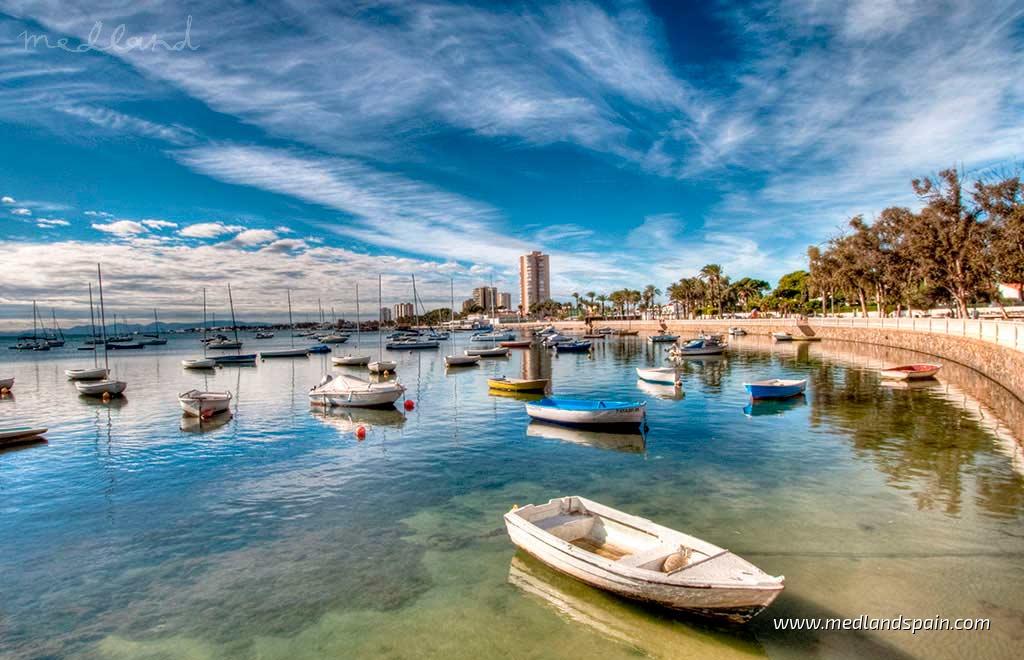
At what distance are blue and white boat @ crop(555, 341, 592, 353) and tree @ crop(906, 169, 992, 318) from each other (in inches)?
1680

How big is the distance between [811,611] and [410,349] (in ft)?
312

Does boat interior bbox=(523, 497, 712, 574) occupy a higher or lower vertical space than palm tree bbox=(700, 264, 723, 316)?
lower

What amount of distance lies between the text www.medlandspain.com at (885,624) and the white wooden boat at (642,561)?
1339mm

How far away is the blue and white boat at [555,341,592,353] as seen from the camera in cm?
8256

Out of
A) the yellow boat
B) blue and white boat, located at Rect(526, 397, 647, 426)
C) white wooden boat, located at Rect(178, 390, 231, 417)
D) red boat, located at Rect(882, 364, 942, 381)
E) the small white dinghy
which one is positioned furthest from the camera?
the small white dinghy

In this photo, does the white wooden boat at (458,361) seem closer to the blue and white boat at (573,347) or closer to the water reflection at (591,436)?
the blue and white boat at (573,347)

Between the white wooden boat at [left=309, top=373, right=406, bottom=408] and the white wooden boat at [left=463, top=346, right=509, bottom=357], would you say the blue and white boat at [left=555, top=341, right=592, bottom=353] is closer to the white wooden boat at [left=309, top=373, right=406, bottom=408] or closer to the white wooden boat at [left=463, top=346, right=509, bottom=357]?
the white wooden boat at [left=463, top=346, right=509, bottom=357]

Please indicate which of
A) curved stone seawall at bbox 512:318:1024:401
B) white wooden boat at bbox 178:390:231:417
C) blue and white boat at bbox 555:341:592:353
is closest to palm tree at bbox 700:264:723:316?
curved stone seawall at bbox 512:318:1024:401

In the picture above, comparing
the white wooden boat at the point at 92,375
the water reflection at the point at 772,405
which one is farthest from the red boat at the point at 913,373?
the white wooden boat at the point at 92,375

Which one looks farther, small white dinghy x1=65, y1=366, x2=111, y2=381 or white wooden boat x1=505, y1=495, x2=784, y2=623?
small white dinghy x1=65, y1=366, x2=111, y2=381

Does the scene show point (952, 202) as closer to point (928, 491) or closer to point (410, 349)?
point (928, 491)

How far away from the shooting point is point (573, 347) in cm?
8325

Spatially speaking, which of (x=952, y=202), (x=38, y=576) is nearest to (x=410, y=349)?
(x=952, y=202)

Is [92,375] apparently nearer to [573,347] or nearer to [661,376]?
[661,376]
